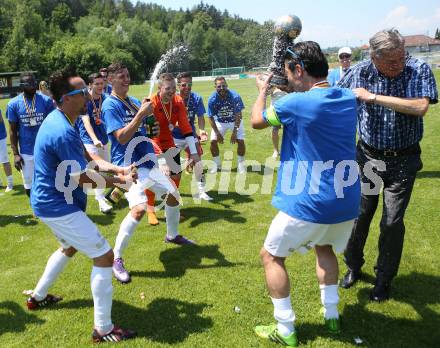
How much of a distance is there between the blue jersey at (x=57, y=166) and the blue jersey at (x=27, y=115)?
421cm

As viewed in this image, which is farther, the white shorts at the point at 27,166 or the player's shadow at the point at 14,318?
the white shorts at the point at 27,166

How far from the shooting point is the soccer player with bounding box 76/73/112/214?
8.06m

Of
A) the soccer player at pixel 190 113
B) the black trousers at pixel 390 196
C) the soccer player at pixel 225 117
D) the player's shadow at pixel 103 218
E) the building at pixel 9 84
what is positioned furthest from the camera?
the building at pixel 9 84

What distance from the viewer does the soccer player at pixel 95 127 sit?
8065 millimetres

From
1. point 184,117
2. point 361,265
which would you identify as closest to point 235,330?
point 361,265

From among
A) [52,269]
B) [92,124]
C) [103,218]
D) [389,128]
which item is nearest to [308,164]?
[389,128]

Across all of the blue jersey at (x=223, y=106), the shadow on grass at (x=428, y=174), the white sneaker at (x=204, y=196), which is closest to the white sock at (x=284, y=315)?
the white sneaker at (x=204, y=196)

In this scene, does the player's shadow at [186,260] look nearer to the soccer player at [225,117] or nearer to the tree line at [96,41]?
the soccer player at [225,117]

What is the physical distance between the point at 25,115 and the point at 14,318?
4.30 meters

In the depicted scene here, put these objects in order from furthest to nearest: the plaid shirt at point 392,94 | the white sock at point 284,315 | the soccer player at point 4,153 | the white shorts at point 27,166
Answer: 1. the soccer player at point 4,153
2. the white shorts at point 27,166
3. the plaid shirt at point 392,94
4. the white sock at point 284,315

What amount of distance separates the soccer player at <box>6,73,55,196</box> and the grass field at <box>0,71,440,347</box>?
1483 mm

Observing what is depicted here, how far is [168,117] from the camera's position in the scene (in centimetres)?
700

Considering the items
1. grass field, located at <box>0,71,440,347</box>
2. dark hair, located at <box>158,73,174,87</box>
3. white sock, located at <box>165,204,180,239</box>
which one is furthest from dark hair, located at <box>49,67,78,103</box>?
white sock, located at <box>165,204,180,239</box>

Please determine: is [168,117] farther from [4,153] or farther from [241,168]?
[4,153]
